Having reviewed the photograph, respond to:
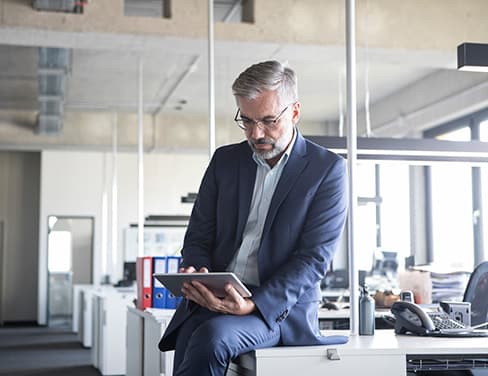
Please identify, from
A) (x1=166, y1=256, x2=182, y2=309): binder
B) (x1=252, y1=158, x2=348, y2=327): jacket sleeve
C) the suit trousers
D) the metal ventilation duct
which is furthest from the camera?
the metal ventilation duct

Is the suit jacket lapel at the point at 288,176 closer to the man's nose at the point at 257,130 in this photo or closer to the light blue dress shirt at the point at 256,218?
the light blue dress shirt at the point at 256,218

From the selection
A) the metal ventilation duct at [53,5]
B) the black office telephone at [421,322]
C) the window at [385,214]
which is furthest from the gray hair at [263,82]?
the window at [385,214]

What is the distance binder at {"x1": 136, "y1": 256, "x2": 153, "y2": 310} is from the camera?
548 cm

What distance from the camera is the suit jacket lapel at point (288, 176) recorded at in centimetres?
267

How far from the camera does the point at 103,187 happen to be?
16.0 m

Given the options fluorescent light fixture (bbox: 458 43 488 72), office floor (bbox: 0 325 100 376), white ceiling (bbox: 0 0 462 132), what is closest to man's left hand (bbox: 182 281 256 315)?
fluorescent light fixture (bbox: 458 43 488 72)

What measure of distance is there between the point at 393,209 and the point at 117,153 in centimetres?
519

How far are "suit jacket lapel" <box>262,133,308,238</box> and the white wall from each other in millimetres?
13088

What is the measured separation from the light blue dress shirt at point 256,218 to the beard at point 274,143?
4 cm

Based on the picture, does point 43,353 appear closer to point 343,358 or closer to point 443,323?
point 443,323

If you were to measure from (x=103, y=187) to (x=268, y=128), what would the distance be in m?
13.6

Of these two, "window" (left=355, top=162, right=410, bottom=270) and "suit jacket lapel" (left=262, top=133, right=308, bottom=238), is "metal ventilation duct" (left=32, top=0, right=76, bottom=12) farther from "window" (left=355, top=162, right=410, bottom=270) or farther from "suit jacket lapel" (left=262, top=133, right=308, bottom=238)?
"window" (left=355, top=162, right=410, bottom=270)

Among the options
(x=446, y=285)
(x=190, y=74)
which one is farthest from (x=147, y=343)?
(x=190, y=74)

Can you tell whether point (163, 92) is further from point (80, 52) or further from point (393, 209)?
point (393, 209)
